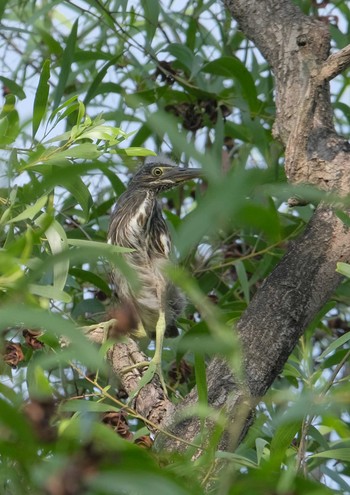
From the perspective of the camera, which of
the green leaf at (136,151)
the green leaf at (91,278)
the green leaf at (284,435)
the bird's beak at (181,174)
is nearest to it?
the green leaf at (284,435)

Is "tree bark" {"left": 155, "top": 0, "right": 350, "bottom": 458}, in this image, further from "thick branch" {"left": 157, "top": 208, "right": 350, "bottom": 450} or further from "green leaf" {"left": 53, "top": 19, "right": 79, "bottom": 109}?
"green leaf" {"left": 53, "top": 19, "right": 79, "bottom": 109}

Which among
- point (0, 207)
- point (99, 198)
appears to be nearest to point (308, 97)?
point (0, 207)

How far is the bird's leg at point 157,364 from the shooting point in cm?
246

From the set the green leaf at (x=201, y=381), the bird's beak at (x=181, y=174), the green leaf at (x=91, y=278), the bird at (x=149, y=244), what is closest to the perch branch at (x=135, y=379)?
the bird at (x=149, y=244)

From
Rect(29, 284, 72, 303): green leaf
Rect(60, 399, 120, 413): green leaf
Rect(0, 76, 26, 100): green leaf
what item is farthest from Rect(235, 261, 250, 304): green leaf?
Rect(29, 284, 72, 303): green leaf

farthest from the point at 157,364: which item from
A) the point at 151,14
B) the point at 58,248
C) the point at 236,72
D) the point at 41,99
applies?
the point at 151,14

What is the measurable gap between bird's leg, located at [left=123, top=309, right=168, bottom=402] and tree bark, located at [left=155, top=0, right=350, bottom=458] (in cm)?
16

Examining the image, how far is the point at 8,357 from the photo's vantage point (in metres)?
2.29

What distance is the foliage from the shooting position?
4.03 ft

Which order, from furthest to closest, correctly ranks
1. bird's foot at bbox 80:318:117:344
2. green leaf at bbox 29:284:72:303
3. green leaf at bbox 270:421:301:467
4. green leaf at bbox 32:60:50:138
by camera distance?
bird's foot at bbox 80:318:117:344 → green leaf at bbox 32:60:50:138 → green leaf at bbox 29:284:72:303 → green leaf at bbox 270:421:301:467

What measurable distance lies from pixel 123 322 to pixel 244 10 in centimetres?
172

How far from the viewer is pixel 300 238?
8.04ft

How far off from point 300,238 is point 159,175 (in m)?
1.32

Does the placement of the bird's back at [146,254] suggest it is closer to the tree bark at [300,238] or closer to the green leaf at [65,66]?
the green leaf at [65,66]
